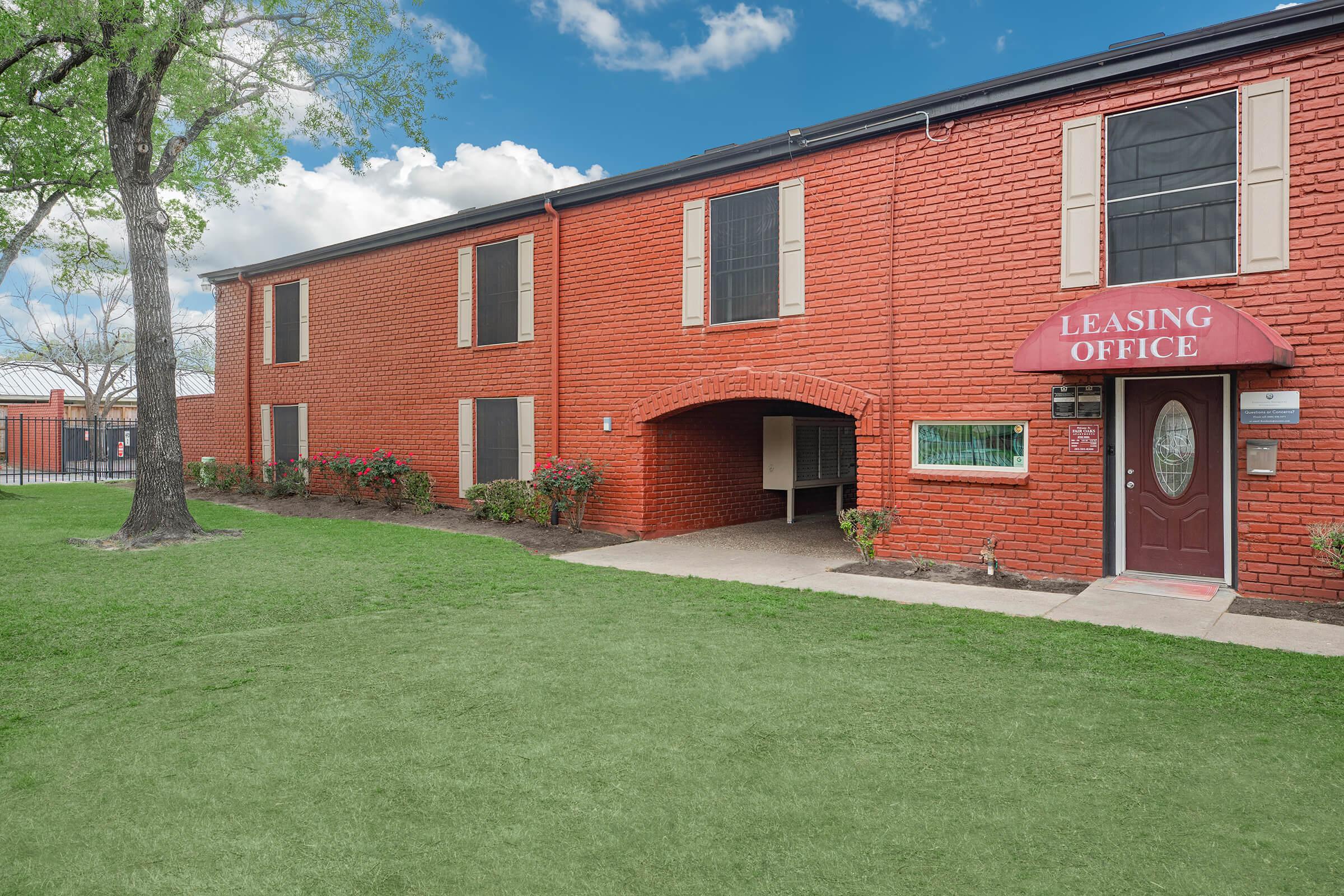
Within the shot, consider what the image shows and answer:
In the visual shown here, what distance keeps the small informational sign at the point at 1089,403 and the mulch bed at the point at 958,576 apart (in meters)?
1.70

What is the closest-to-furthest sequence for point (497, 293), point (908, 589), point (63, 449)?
point (908, 589), point (497, 293), point (63, 449)

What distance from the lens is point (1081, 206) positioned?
8383 millimetres

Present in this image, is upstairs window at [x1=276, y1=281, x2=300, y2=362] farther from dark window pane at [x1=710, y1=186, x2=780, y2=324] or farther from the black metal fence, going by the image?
the black metal fence

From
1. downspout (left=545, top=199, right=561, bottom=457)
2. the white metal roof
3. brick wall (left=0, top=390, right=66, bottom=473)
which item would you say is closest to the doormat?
downspout (left=545, top=199, right=561, bottom=457)

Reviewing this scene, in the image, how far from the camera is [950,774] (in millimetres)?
3646

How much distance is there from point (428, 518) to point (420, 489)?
95 centimetres

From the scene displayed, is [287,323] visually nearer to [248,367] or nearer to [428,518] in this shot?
[248,367]

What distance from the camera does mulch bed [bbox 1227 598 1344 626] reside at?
6707 millimetres

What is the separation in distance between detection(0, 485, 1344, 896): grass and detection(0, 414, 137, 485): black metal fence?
2283 cm

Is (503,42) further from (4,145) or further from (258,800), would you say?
(258,800)

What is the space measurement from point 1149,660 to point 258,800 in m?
5.37

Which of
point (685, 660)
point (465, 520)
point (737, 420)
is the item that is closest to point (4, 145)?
point (465, 520)

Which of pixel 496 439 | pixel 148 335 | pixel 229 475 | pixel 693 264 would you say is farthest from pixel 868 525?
pixel 229 475

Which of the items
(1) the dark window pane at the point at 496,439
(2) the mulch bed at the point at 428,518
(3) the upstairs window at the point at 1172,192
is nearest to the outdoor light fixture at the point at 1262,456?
(3) the upstairs window at the point at 1172,192
